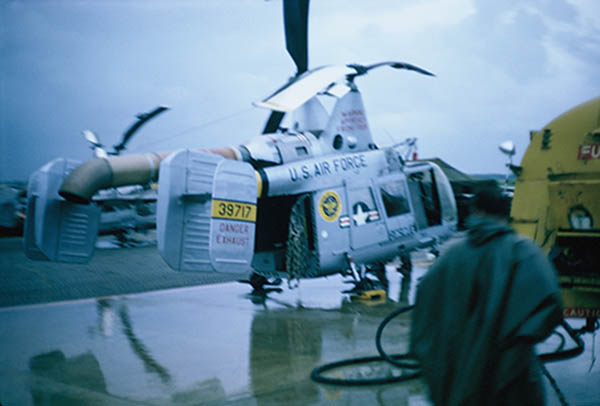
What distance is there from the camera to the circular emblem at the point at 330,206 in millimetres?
10016

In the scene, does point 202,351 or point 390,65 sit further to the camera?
point 390,65

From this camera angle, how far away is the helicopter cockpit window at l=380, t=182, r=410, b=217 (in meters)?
10.9

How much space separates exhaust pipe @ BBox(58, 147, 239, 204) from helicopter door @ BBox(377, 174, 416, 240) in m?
3.66

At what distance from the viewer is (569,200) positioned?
19.2 ft

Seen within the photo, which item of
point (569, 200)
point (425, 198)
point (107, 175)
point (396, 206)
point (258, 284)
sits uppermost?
point (569, 200)

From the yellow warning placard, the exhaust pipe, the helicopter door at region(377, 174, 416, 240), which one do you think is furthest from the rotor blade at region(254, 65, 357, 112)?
the helicopter door at region(377, 174, 416, 240)

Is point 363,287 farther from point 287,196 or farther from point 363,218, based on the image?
point 287,196

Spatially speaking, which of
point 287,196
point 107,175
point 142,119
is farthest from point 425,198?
point 142,119

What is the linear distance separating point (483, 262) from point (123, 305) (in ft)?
29.6

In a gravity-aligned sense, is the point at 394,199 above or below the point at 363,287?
above

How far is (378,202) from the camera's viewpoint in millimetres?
10719

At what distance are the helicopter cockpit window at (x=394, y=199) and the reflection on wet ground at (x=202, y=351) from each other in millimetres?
1632

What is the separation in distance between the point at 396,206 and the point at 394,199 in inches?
5.6

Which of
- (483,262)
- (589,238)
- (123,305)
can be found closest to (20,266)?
(123,305)
